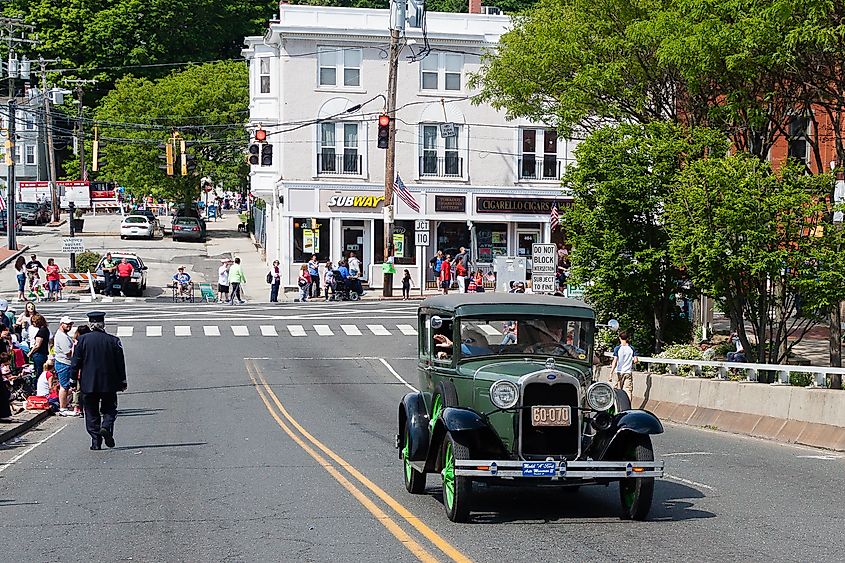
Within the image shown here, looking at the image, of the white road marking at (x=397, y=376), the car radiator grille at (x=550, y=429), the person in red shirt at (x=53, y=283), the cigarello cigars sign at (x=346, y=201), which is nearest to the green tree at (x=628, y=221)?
the white road marking at (x=397, y=376)

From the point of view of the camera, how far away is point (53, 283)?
47031 mm

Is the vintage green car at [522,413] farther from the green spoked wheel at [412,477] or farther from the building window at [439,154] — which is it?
the building window at [439,154]

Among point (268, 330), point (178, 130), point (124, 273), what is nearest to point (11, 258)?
point (124, 273)

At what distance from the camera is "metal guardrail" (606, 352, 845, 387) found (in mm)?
18578

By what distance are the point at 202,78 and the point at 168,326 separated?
4538 centimetres

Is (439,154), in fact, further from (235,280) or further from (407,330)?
(407,330)

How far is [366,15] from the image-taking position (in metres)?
57.2

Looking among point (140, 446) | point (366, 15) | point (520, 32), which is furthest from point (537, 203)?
point (140, 446)

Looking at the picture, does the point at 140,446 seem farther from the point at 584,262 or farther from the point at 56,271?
the point at 56,271

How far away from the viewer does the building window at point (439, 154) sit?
191ft

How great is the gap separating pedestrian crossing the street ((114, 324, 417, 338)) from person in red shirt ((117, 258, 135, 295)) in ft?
33.1

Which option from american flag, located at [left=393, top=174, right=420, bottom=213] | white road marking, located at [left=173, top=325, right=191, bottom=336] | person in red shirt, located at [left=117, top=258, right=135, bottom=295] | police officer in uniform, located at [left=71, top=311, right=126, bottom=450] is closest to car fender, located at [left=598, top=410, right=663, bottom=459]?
police officer in uniform, located at [left=71, top=311, right=126, bottom=450]

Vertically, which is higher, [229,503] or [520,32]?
[520,32]

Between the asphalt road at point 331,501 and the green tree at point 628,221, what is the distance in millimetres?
6906
